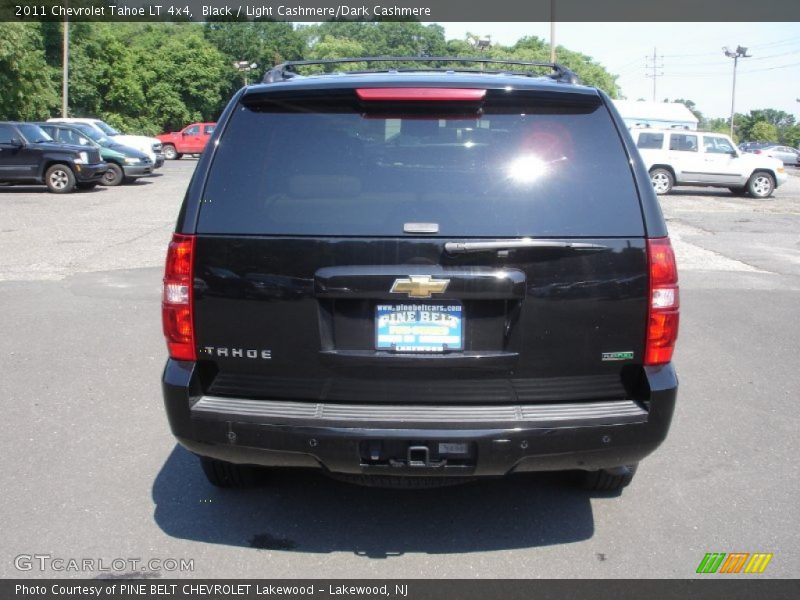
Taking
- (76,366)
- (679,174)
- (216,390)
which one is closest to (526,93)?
(216,390)

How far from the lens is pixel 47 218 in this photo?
1619cm

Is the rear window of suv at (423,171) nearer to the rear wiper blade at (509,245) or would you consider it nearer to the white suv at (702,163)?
the rear wiper blade at (509,245)

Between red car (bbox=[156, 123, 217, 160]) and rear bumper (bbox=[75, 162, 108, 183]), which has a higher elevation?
red car (bbox=[156, 123, 217, 160])

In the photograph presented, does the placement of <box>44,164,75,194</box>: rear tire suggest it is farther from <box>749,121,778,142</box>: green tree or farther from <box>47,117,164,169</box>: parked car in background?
<box>749,121,778,142</box>: green tree

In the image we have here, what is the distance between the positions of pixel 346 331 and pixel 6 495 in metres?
2.13

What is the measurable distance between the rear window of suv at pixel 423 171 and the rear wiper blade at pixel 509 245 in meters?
0.04

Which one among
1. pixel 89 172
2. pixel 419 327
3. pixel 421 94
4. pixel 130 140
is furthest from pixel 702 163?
pixel 419 327

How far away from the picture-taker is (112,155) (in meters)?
23.9

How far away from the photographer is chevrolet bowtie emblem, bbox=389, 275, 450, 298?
324 cm

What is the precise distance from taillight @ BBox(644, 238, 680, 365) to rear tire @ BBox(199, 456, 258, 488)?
6.61ft

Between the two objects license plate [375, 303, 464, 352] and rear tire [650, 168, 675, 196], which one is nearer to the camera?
license plate [375, 303, 464, 352]

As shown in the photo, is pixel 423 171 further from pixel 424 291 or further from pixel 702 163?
pixel 702 163

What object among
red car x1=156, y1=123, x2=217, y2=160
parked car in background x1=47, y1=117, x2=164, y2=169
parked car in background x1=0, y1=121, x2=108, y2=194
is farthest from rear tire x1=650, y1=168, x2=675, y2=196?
red car x1=156, y1=123, x2=217, y2=160

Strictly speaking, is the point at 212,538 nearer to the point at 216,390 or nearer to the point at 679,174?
the point at 216,390
